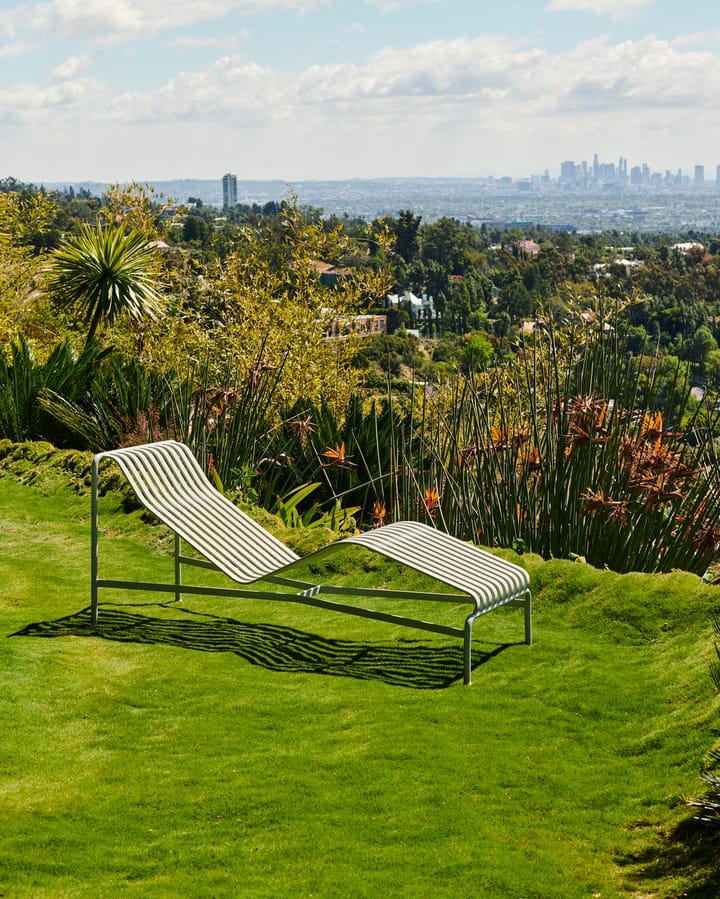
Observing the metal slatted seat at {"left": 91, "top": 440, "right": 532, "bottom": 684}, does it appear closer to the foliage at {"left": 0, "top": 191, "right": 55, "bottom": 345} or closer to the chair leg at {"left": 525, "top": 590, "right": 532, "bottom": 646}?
the chair leg at {"left": 525, "top": 590, "right": 532, "bottom": 646}

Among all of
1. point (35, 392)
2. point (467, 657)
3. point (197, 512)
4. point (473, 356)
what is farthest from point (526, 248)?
point (467, 657)

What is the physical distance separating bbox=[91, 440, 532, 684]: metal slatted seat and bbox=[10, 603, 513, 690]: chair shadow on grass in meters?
0.15

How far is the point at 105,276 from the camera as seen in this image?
36.7ft

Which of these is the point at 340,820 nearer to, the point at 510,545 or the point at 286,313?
the point at 510,545

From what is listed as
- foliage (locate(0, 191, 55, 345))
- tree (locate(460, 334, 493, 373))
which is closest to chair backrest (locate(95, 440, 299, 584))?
tree (locate(460, 334, 493, 373))

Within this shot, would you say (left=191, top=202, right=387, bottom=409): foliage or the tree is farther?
(left=191, top=202, right=387, bottom=409): foliage

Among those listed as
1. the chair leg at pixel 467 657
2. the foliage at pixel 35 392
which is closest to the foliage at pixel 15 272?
the foliage at pixel 35 392

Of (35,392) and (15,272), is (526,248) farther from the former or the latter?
(35,392)

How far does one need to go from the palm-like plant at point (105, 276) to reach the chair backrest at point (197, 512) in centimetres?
599

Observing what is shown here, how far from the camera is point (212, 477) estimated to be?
750 cm

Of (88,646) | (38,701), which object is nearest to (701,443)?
(88,646)

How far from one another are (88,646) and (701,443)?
3.70 meters

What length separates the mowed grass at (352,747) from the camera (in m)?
2.88

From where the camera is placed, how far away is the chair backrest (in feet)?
16.3
